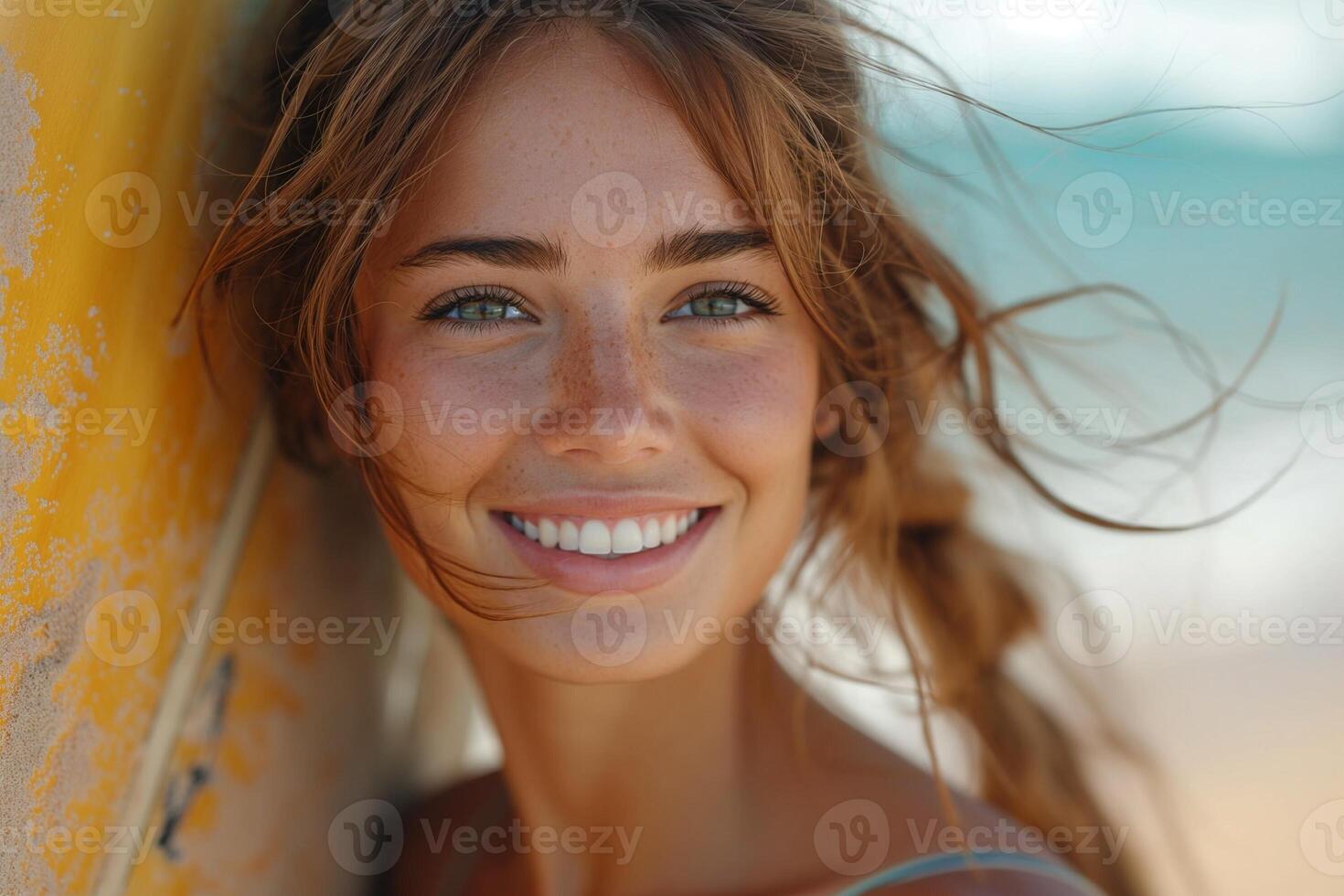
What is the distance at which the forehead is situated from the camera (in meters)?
1.24

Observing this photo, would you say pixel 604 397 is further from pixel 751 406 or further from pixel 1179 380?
pixel 1179 380

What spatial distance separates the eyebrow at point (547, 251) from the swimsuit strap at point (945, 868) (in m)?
0.80

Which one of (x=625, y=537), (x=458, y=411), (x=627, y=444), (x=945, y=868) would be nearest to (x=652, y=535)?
(x=625, y=537)

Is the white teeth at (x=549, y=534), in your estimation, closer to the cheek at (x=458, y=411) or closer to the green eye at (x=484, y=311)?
the cheek at (x=458, y=411)

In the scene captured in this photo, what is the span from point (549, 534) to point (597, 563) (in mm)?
68

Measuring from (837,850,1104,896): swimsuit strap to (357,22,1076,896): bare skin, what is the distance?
0.01m

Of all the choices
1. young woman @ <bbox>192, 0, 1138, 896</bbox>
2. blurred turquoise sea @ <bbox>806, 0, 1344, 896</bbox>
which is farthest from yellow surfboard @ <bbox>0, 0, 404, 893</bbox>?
blurred turquoise sea @ <bbox>806, 0, 1344, 896</bbox>

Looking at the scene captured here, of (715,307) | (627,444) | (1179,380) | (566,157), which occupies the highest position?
(1179,380)

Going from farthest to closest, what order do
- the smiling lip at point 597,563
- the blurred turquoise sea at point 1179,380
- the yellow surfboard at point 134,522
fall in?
the blurred turquoise sea at point 1179,380 < the smiling lip at point 597,563 < the yellow surfboard at point 134,522

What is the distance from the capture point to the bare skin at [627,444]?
1263 millimetres

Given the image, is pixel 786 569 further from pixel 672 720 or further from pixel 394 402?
pixel 394 402

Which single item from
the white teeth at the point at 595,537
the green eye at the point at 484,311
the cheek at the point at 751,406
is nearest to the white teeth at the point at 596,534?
the white teeth at the point at 595,537

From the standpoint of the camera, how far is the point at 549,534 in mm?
1368

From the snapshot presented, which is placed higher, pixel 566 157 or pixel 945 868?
pixel 566 157
